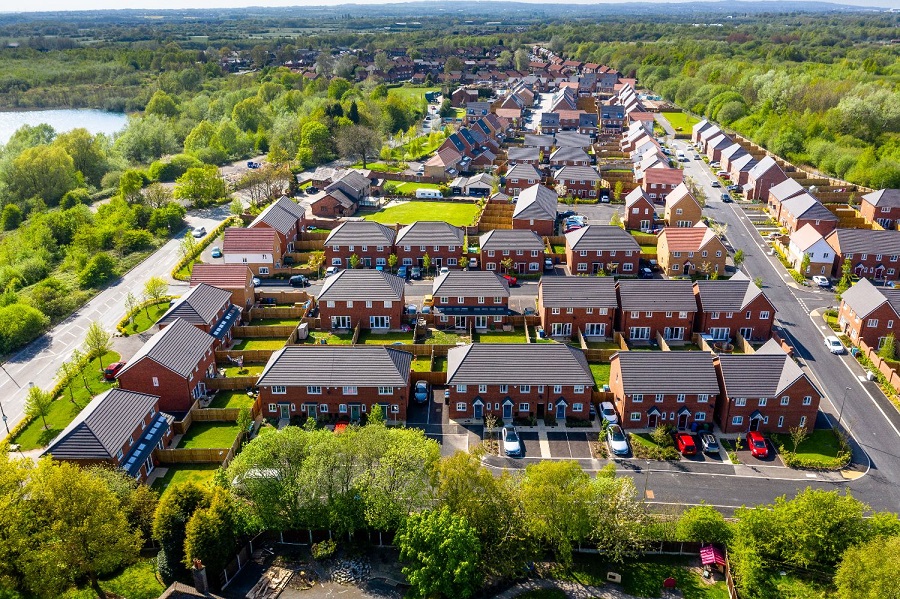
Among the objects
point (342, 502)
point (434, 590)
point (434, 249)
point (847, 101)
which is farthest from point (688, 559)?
point (847, 101)

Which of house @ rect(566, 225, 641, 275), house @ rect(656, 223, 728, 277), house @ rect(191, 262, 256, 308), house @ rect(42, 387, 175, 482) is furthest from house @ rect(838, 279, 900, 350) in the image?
house @ rect(42, 387, 175, 482)

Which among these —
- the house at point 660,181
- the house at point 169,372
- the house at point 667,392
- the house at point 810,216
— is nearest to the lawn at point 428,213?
the house at point 660,181

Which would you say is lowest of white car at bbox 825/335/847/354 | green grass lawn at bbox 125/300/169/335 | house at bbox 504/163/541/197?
green grass lawn at bbox 125/300/169/335

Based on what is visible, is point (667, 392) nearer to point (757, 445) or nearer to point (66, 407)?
point (757, 445)

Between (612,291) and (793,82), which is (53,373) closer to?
(612,291)

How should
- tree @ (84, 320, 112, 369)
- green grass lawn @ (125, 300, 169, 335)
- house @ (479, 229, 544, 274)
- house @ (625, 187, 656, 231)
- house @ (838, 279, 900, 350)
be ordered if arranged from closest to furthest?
tree @ (84, 320, 112, 369)
house @ (838, 279, 900, 350)
green grass lawn @ (125, 300, 169, 335)
house @ (479, 229, 544, 274)
house @ (625, 187, 656, 231)

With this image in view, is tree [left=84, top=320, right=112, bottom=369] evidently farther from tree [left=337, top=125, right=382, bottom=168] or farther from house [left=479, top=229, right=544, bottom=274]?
tree [left=337, top=125, right=382, bottom=168]
